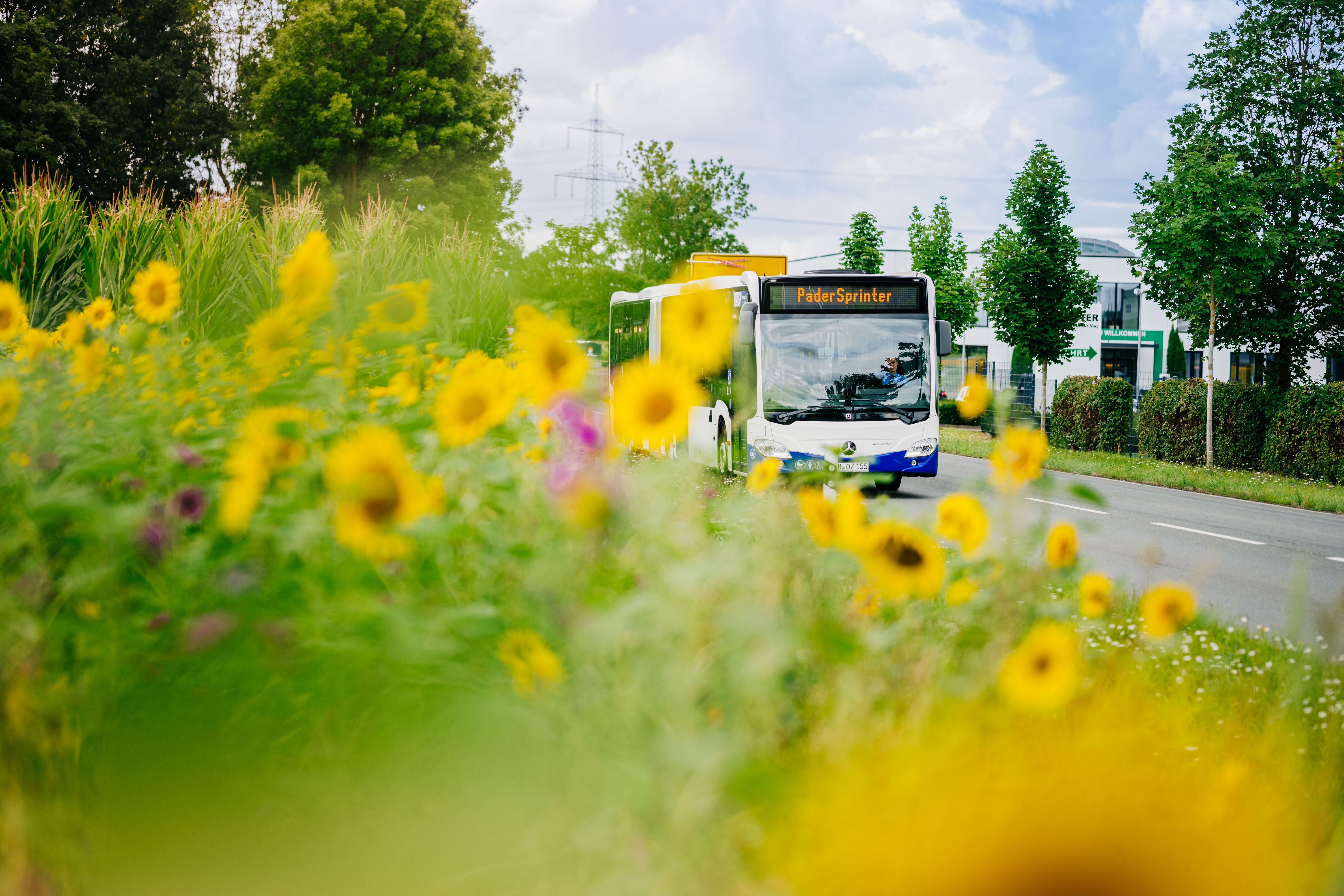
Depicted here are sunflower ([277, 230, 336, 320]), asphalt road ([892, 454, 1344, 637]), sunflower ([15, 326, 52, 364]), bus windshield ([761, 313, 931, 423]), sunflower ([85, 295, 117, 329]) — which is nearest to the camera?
sunflower ([277, 230, 336, 320])

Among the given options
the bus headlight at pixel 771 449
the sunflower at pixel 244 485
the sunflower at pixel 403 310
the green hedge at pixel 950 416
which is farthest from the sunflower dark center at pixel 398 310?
the green hedge at pixel 950 416

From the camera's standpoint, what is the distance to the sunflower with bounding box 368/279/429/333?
2.19 m

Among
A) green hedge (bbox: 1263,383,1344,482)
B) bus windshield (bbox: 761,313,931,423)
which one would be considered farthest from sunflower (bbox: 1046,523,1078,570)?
green hedge (bbox: 1263,383,1344,482)

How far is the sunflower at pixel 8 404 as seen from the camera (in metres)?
2.00

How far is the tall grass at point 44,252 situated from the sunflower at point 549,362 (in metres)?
5.93

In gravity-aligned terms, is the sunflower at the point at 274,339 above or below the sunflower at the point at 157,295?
below

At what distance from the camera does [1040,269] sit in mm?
23641

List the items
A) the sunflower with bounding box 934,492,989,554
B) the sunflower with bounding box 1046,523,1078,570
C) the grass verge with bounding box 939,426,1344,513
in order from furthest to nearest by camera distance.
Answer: the grass verge with bounding box 939,426,1344,513, the sunflower with bounding box 1046,523,1078,570, the sunflower with bounding box 934,492,989,554

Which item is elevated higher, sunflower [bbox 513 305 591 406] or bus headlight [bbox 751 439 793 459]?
sunflower [bbox 513 305 591 406]

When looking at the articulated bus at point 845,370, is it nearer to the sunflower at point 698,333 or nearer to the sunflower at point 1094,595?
Answer: the sunflower at point 1094,595

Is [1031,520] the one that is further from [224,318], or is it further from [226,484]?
[224,318]

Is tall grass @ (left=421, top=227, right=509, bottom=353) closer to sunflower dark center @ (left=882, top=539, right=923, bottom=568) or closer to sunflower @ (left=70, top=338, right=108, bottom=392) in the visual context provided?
sunflower @ (left=70, top=338, right=108, bottom=392)

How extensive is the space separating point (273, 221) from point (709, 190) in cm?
2610

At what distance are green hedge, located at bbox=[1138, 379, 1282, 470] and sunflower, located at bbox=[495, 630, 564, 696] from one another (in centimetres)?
1967
